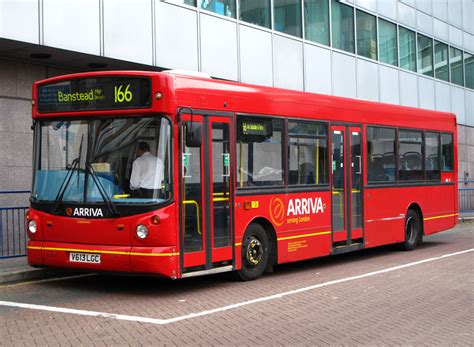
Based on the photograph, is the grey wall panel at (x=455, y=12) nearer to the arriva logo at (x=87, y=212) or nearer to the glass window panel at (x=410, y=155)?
the glass window panel at (x=410, y=155)

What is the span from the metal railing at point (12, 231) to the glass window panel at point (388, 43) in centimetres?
1678

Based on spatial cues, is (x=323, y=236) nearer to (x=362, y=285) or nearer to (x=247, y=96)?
(x=362, y=285)

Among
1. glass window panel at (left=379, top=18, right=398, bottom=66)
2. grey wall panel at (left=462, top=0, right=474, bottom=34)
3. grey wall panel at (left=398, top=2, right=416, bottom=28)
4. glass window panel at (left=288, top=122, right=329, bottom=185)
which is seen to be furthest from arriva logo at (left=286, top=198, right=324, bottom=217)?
grey wall panel at (left=462, top=0, right=474, bottom=34)

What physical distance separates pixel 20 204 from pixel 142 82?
6240 millimetres

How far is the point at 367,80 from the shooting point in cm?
2361

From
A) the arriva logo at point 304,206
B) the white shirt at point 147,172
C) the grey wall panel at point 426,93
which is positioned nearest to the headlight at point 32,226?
the white shirt at point 147,172

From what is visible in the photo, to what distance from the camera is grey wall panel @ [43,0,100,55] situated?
41.7 feet

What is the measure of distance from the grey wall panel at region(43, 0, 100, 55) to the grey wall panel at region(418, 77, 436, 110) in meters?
17.3

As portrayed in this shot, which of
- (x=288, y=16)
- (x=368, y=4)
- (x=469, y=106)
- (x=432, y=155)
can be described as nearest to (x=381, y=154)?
(x=432, y=155)

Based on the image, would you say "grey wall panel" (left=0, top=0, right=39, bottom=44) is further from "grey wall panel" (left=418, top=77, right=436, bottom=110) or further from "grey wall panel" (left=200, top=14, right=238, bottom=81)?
"grey wall panel" (left=418, top=77, right=436, bottom=110)

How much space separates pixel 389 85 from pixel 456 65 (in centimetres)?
735

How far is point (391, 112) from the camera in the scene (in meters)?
13.5

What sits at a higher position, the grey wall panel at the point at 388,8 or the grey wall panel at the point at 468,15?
the grey wall panel at the point at 468,15

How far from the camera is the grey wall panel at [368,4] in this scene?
23.3 m
